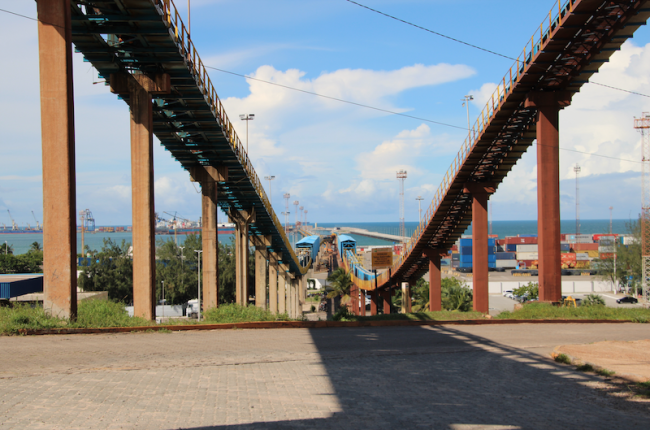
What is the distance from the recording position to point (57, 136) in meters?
13.4

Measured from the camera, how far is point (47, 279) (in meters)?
13.6

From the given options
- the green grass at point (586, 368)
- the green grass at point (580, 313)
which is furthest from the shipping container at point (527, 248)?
the green grass at point (586, 368)

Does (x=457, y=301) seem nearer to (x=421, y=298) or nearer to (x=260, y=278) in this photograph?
(x=421, y=298)

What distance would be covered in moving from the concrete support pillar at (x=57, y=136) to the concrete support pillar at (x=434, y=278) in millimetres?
29142

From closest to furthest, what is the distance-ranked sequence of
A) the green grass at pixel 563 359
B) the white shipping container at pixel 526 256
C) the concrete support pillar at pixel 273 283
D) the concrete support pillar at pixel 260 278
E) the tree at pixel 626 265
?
1. the green grass at pixel 563 359
2. the concrete support pillar at pixel 260 278
3. the concrete support pillar at pixel 273 283
4. the tree at pixel 626 265
5. the white shipping container at pixel 526 256

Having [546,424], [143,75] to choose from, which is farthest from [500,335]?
[143,75]

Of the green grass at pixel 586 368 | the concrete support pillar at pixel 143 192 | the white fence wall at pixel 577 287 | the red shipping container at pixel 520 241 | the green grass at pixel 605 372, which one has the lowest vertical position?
the white fence wall at pixel 577 287

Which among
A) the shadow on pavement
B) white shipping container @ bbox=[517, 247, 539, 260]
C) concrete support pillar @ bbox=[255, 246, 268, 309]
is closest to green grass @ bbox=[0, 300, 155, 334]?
the shadow on pavement

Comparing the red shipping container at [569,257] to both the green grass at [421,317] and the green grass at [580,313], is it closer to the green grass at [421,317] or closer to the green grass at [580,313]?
the green grass at [580,313]

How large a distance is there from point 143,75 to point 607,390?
1779 centimetres

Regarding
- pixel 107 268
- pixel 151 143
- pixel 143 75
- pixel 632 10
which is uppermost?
pixel 632 10

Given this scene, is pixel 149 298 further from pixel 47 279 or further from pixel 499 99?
pixel 499 99

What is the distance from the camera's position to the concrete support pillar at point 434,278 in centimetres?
3772

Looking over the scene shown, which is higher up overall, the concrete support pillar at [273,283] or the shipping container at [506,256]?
the concrete support pillar at [273,283]
